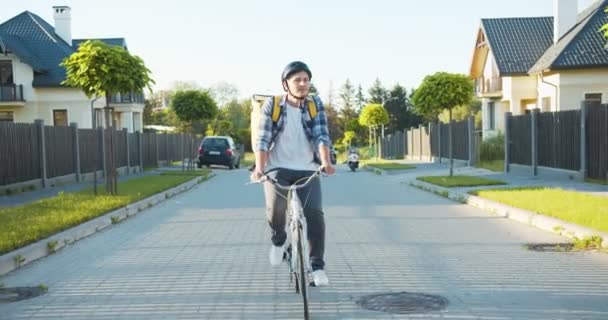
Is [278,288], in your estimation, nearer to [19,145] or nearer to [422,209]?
[422,209]

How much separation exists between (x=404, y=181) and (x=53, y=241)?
47.2 feet

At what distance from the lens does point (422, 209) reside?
13562mm

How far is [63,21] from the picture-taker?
1889 inches

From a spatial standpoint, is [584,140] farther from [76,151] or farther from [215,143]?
[215,143]

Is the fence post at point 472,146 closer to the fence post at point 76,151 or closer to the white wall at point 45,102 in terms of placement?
the fence post at point 76,151

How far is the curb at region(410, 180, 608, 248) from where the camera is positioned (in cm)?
895

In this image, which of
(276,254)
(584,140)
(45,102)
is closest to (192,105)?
(45,102)

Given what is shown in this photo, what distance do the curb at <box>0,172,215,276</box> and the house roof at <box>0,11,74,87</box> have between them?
28.3 metres

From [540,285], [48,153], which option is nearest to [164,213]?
[48,153]

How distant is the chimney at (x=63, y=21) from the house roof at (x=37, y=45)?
614 millimetres

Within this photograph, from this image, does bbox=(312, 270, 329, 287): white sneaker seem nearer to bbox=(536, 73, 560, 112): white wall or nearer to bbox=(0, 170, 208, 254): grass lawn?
bbox=(0, 170, 208, 254): grass lawn

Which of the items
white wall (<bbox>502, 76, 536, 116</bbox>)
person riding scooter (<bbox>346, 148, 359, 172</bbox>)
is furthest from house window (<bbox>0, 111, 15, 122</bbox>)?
white wall (<bbox>502, 76, 536, 116</bbox>)

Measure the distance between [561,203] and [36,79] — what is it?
3598 cm

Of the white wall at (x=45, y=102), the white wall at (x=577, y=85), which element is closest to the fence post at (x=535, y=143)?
the white wall at (x=577, y=85)
